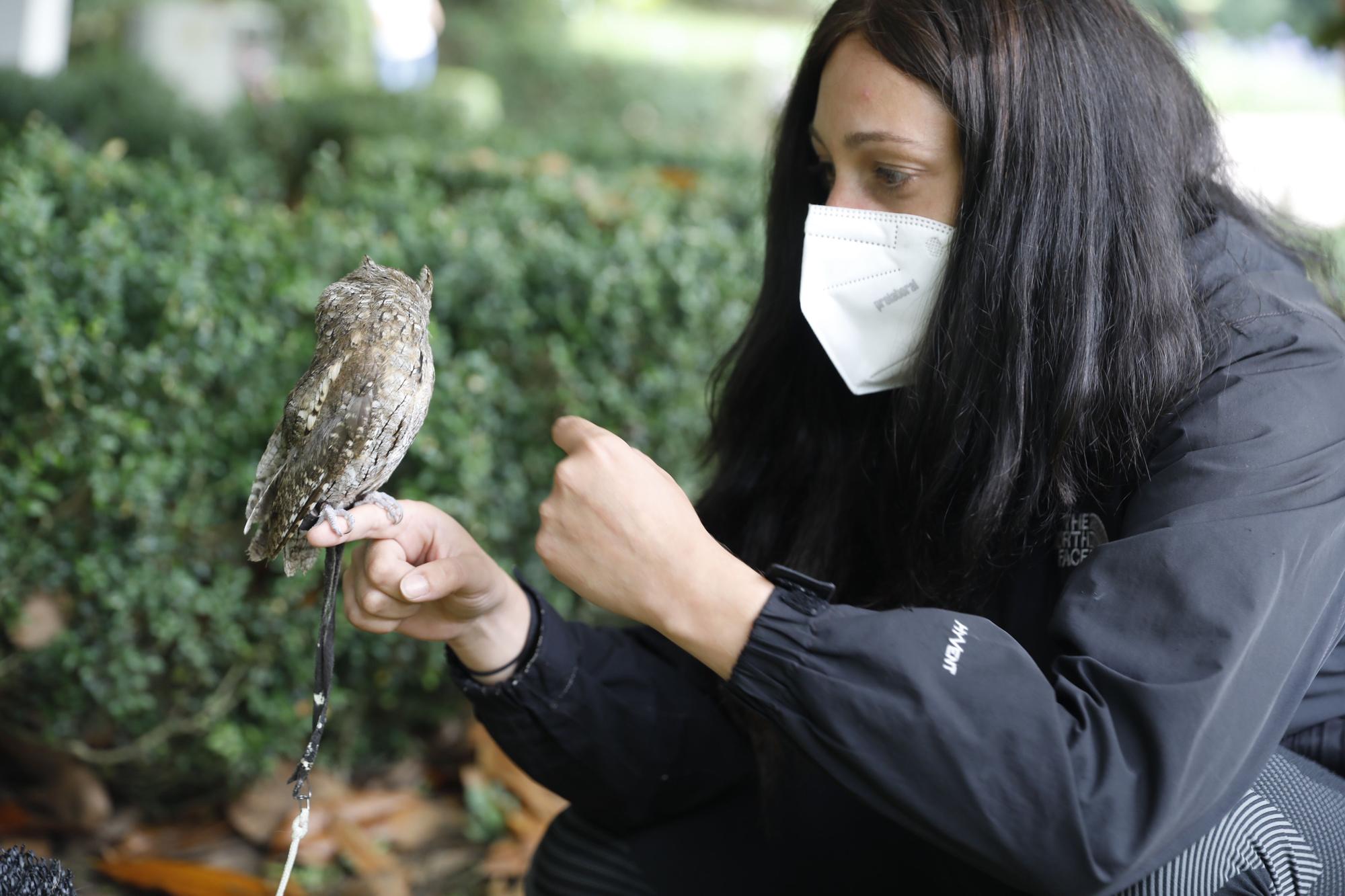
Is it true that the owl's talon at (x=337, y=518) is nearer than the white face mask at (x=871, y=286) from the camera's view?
Yes

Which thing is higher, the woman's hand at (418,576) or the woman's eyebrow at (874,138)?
the woman's eyebrow at (874,138)

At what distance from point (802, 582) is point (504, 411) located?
2036mm

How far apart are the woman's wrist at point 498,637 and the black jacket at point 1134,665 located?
603mm

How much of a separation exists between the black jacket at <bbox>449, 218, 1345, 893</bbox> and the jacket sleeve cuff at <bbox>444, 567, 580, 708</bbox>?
2.02ft

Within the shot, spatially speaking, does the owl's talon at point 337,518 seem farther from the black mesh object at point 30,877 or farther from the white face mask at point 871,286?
the white face mask at point 871,286

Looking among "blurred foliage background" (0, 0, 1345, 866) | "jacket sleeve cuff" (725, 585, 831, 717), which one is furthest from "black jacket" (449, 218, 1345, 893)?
"blurred foliage background" (0, 0, 1345, 866)

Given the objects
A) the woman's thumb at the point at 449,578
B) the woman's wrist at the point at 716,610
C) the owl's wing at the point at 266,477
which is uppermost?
the woman's wrist at the point at 716,610

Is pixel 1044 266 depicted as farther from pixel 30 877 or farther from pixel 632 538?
pixel 30 877

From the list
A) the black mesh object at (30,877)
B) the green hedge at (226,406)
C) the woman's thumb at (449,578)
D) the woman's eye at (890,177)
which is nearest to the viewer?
the black mesh object at (30,877)

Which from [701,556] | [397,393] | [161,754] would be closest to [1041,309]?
[701,556]

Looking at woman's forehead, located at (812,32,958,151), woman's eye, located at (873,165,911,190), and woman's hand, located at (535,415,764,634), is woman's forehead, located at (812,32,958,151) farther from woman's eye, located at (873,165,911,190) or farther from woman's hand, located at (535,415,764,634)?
woman's hand, located at (535,415,764,634)

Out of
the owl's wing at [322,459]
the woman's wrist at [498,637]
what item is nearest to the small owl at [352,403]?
the owl's wing at [322,459]

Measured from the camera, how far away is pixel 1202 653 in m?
1.51

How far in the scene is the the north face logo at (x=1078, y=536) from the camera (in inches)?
75.2
